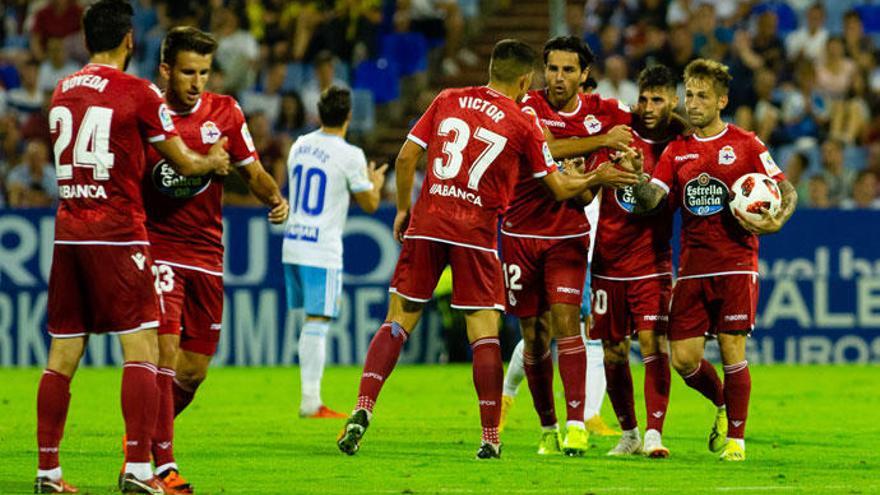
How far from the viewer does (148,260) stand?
846 cm

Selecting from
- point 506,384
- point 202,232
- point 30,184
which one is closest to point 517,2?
point 30,184

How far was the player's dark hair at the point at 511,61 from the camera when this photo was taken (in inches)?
403

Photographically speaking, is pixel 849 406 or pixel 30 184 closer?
pixel 849 406

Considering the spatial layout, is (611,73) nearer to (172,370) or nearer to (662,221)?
(662,221)

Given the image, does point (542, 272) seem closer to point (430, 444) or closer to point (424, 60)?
point (430, 444)

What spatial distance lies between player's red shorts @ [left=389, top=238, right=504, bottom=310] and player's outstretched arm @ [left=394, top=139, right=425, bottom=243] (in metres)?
0.14

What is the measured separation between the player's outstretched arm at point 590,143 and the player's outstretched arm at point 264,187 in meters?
2.04

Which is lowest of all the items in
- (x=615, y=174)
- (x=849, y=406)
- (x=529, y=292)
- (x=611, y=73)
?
(x=849, y=406)

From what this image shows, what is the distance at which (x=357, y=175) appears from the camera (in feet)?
45.4

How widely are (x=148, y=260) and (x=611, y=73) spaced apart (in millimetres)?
13081

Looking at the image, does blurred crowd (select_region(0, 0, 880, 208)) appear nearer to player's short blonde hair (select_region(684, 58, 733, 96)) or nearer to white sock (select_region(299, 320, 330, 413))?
white sock (select_region(299, 320, 330, 413))

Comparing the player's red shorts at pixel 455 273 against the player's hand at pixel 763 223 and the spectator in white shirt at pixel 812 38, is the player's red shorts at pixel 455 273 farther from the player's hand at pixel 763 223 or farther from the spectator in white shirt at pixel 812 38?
the spectator in white shirt at pixel 812 38

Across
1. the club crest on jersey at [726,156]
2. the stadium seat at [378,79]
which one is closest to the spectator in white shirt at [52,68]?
the stadium seat at [378,79]

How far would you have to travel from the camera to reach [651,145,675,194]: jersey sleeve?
421 inches
